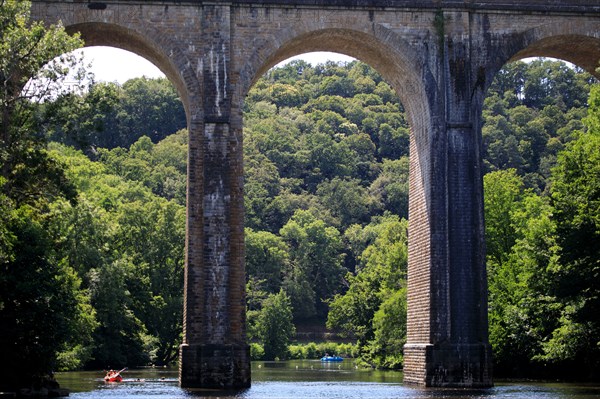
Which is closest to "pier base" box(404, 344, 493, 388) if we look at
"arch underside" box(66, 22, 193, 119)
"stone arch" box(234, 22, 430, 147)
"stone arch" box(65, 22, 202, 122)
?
"stone arch" box(234, 22, 430, 147)

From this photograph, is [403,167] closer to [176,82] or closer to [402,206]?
[402,206]

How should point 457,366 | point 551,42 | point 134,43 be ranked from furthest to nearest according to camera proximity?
1. point 551,42
2. point 134,43
3. point 457,366

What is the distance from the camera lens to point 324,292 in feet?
390

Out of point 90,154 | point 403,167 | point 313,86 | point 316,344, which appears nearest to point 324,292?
point 316,344

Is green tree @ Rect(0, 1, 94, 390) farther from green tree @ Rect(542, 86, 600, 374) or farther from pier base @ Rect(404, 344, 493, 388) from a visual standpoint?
green tree @ Rect(542, 86, 600, 374)

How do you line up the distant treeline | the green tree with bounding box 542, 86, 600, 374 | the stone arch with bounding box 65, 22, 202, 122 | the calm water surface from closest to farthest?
the calm water surface, the stone arch with bounding box 65, 22, 202, 122, the green tree with bounding box 542, 86, 600, 374, the distant treeline

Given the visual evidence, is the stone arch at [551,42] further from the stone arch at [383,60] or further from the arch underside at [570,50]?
the stone arch at [383,60]

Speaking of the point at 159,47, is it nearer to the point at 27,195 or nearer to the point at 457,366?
the point at 27,195

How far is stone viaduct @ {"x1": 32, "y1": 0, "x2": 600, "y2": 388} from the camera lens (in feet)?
114

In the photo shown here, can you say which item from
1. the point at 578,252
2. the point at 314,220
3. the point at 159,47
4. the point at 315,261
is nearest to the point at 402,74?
the point at 159,47

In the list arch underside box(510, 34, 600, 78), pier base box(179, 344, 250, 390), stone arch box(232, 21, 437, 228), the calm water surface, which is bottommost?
the calm water surface

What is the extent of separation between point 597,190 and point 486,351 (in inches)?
261

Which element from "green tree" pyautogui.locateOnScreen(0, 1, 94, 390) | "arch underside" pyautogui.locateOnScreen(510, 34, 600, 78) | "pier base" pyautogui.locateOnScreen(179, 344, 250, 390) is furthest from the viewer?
"arch underside" pyautogui.locateOnScreen(510, 34, 600, 78)

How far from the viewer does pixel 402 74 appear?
123 ft
